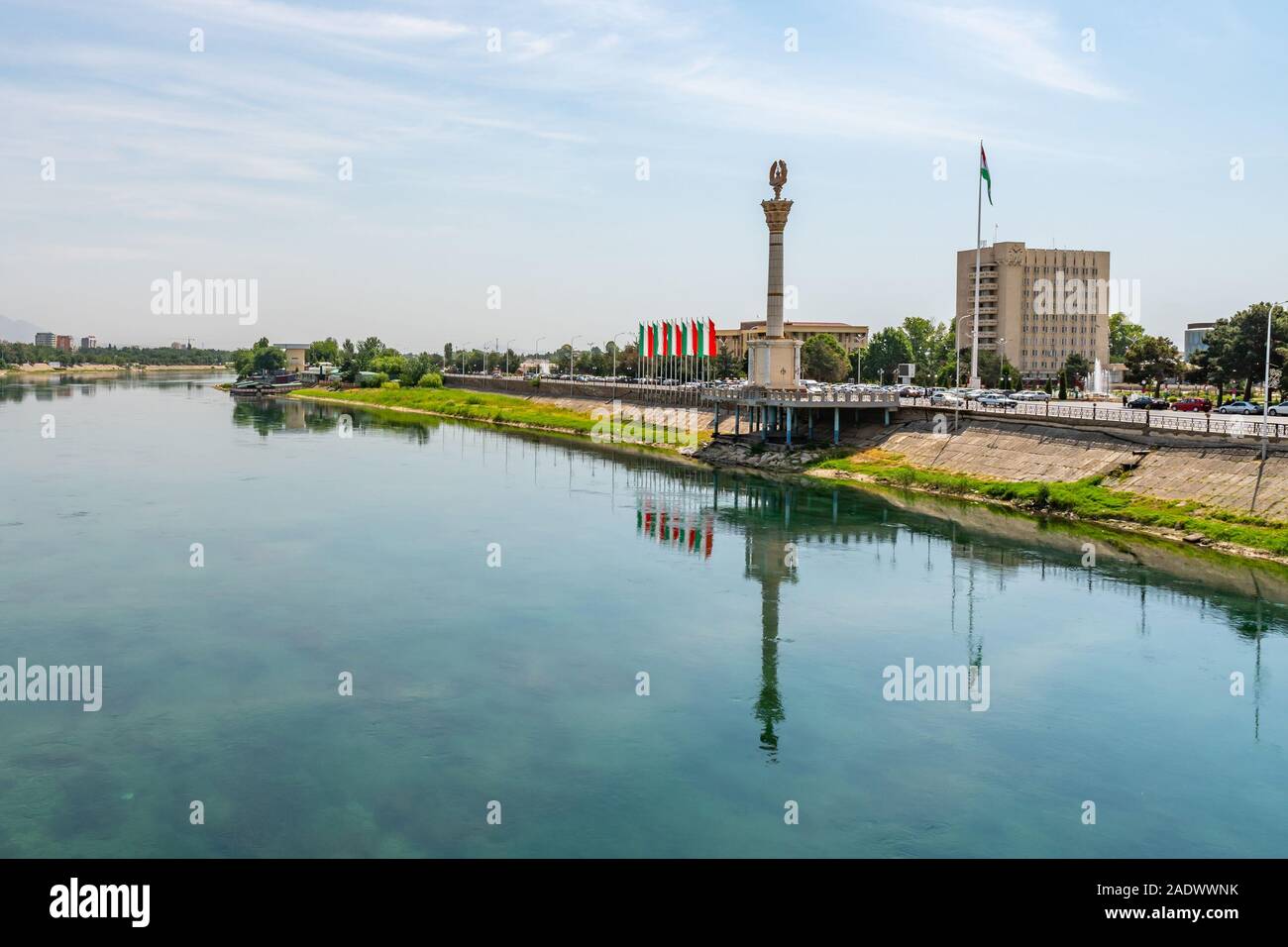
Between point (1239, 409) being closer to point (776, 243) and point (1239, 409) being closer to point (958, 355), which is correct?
point (958, 355)

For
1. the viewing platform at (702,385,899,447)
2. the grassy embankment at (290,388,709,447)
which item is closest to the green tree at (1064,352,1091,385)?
the grassy embankment at (290,388,709,447)

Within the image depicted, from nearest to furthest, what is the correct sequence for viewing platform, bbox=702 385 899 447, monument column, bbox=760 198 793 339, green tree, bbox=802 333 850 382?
viewing platform, bbox=702 385 899 447, monument column, bbox=760 198 793 339, green tree, bbox=802 333 850 382

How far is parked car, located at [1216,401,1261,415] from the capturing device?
233ft

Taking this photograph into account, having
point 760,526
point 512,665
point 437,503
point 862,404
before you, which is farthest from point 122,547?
point 862,404

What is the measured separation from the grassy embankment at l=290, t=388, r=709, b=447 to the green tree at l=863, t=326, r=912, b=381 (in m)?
67.0

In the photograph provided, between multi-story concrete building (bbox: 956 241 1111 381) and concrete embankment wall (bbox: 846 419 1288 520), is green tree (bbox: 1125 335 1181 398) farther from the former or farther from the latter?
multi-story concrete building (bbox: 956 241 1111 381)

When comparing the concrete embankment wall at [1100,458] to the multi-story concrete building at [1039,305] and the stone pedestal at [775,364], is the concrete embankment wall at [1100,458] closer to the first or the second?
the stone pedestal at [775,364]

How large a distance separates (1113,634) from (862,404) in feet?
147

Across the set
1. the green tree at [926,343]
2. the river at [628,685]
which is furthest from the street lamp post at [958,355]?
the river at [628,685]

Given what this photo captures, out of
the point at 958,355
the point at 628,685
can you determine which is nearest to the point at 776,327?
the point at 958,355

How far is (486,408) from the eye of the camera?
142 metres

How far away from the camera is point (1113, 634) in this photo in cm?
3609

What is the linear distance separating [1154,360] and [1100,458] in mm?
56239
